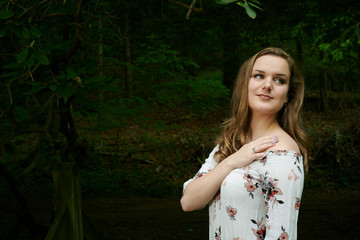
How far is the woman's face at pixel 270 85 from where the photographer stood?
188 centimetres

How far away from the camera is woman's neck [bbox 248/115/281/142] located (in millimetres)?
1929

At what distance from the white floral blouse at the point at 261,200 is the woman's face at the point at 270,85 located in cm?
31

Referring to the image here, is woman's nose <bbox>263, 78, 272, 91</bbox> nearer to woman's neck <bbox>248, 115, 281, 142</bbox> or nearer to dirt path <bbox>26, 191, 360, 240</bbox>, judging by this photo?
woman's neck <bbox>248, 115, 281, 142</bbox>

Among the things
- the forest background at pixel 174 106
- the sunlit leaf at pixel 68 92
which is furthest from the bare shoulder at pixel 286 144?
the forest background at pixel 174 106

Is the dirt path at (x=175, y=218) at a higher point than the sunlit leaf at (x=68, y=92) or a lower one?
lower

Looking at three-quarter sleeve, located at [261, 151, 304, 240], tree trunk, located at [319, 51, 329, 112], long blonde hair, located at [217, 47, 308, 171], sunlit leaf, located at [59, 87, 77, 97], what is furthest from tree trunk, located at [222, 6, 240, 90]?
three-quarter sleeve, located at [261, 151, 304, 240]

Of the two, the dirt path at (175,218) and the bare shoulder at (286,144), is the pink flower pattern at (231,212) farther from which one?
the dirt path at (175,218)

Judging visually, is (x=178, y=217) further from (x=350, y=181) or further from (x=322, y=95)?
(x=322, y=95)

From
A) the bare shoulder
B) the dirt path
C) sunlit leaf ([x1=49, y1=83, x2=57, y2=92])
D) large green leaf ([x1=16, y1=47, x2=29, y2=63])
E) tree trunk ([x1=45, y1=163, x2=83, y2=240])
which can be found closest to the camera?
the bare shoulder

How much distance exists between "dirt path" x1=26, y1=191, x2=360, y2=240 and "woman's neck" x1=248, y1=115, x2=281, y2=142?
12.9 ft

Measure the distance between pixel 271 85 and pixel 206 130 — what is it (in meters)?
9.30

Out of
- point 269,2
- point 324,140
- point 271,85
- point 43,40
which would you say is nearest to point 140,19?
point 269,2

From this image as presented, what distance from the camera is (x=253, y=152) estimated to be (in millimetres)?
1762

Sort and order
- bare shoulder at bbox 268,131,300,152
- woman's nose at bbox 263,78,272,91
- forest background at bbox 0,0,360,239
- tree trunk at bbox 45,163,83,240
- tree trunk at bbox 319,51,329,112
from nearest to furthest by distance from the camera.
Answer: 1. bare shoulder at bbox 268,131,300,152
2. woman's nose at bbox 263,78,272,91
3. tree trunk at bbox 45,163,83,240
4. forest background at bbox 0,0,360,239
5. tree trunk at bbox 319,51,329,112
